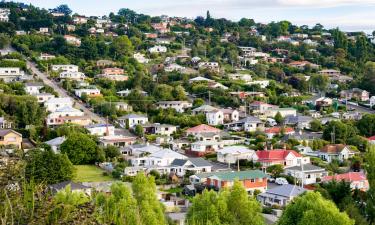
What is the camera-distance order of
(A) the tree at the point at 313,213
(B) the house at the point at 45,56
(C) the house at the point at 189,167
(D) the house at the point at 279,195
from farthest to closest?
(B) the house at the point at 45,56
(C) the house at the point at 189,167
(D) the house at the point at 279,195
(A) the tree at the point at 313,213

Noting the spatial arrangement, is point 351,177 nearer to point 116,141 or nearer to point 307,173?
point 307,173

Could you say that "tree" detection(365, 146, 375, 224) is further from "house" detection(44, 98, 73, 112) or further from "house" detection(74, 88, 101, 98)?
"house" detection(74, 88, 101, 98)

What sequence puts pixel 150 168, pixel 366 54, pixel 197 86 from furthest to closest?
pixel 366 54 → pixel 197 86 → pixel 150 168

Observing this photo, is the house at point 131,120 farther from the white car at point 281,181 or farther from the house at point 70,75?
the white car at point 281,181

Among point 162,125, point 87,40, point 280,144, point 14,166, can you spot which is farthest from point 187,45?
point 14,166

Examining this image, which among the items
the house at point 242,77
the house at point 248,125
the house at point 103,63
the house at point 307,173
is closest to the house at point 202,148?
the house at point 307,173

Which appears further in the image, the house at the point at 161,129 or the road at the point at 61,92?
the road at the point at 61,92

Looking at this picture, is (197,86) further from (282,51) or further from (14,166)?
(14,166)
